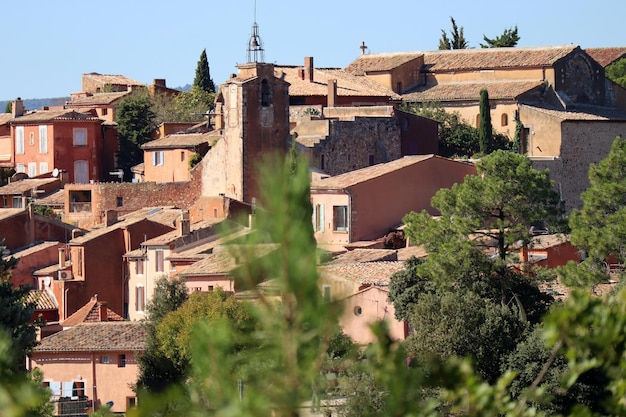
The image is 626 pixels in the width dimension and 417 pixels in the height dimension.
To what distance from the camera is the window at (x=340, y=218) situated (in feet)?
139

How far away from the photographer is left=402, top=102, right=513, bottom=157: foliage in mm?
53281

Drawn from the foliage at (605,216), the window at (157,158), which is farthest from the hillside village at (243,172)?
the foliage at (605,216)

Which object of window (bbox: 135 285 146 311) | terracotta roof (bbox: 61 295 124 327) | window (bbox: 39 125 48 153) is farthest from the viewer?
window (bbox: 39 125 48 153)

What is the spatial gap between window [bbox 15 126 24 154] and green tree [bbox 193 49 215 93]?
35.2 ft

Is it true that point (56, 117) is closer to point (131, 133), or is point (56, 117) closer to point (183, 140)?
point (131, 133)

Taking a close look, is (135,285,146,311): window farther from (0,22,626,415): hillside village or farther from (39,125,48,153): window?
(39,125,48,153): window

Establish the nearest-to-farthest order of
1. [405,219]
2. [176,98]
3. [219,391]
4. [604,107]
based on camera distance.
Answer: [219,391]
[405,219]
[604,107]
[176,98]

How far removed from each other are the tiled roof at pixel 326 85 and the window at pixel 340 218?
12.8 metres

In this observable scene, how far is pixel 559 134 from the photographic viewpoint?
51000mm

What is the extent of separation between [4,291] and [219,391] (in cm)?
2545

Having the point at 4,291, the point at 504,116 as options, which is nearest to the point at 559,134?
the point at 504,116

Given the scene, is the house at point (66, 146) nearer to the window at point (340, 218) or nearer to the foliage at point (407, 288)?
the window at point (340, 218)

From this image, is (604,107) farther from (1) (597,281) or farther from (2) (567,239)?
(1) (597,281)

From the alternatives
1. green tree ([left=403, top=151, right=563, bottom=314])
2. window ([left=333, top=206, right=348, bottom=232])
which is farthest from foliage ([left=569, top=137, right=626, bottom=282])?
window ([left=333, top=206, right=348, bottom=232])
